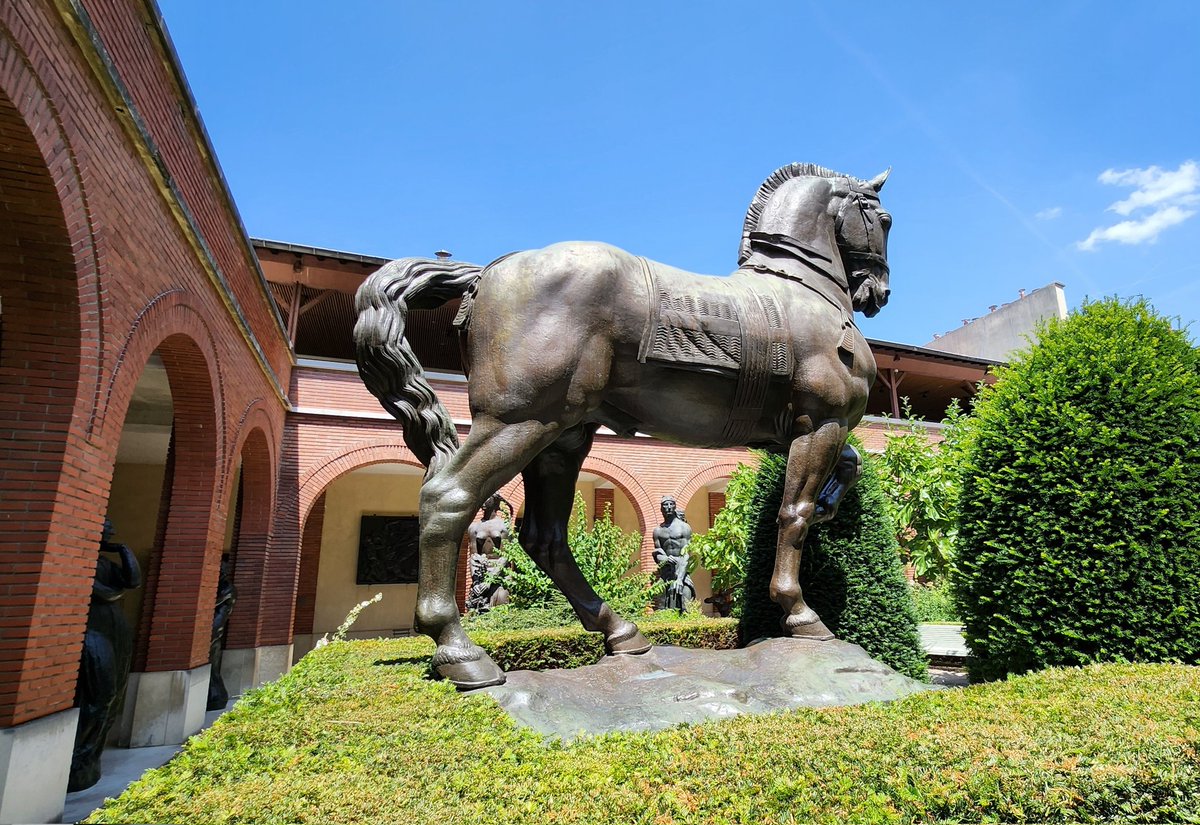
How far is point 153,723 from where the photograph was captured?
8219 mm

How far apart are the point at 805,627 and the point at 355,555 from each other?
16.1 meters

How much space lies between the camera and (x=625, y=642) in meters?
3.50

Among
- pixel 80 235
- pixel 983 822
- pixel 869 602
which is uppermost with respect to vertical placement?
pixel 80 235

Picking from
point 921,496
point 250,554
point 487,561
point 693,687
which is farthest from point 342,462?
point 693,687

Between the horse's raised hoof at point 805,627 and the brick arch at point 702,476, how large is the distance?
12718 mm

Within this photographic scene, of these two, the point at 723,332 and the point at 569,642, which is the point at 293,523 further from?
the point at 723,332

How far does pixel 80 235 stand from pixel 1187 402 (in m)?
7.41

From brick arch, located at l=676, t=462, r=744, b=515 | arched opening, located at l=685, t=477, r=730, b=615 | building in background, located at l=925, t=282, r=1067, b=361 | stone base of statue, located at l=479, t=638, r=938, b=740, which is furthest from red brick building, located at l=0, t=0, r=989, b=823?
building in background, located at l=925, t=282, r=1067, b=361

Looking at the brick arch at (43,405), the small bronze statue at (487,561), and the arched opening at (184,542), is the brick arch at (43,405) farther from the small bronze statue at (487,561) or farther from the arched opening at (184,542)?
the small bronze statue at (487,561)

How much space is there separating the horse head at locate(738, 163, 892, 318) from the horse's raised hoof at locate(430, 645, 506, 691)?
2.60 meters

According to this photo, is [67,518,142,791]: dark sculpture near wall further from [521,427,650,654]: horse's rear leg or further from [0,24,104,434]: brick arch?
[521,427,650,654]: horse's rear leg

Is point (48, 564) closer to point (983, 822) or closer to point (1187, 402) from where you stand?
point (983, 822)

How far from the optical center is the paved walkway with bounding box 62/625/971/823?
5.79 meters

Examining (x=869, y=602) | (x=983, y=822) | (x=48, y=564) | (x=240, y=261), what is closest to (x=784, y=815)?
(x=983, y=822)
